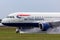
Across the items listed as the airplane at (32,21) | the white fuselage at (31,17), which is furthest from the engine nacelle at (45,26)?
the white fuselage at (31,17)

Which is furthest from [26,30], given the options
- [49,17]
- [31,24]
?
[49,17]

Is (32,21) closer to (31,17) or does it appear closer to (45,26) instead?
(31,17)

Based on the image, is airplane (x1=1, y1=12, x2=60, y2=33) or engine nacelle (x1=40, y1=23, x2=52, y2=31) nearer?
engine nacelle (x1=40, y1=23, x2=52, y2=31)

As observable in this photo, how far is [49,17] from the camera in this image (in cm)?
4041

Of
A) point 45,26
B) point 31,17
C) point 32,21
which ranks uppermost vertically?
point 31,17

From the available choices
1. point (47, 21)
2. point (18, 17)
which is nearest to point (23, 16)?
point (18, 17)

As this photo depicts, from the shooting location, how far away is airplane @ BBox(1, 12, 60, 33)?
3944 cm

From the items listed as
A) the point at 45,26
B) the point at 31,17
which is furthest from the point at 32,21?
the point at 45,26

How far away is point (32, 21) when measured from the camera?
130ft

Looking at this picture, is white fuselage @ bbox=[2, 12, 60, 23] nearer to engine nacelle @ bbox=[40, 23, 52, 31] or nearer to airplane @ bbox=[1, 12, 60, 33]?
Result: airplane @ bbox=[1, 12, 60, 33]

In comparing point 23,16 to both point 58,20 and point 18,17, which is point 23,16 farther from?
point 58,20

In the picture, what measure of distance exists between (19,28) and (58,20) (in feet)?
19.5

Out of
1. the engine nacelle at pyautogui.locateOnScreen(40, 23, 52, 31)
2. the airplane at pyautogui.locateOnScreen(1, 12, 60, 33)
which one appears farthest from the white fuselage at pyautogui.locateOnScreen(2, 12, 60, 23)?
the engine nacelle at pyautogui.locateOnScreen(40, 23, 52, 31)

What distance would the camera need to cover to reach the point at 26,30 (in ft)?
131
